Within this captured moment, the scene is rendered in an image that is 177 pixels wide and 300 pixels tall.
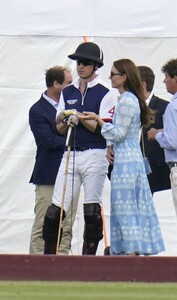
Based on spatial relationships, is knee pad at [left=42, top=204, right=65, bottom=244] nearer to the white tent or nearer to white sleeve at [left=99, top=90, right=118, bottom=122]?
white sleeve at [left=99, top=90, right=118, bottom=122]

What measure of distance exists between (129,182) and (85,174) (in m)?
0.40

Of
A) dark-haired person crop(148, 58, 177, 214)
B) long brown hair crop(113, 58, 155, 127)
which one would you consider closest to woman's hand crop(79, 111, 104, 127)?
long brown hair crop(113, 58, 155, 127)

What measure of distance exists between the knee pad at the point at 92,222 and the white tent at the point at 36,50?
5.88 feet

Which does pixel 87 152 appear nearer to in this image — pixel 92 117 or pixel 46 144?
pixel 92 117

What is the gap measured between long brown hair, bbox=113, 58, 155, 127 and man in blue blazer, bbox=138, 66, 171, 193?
2.46 feet

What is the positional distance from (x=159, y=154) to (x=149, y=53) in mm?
1661

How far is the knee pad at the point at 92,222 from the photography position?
8945 mm

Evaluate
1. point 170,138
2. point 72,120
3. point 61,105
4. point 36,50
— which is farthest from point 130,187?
point 36,50

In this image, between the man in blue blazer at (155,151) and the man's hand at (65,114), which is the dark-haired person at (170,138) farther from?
the man's hand at (65,114)
